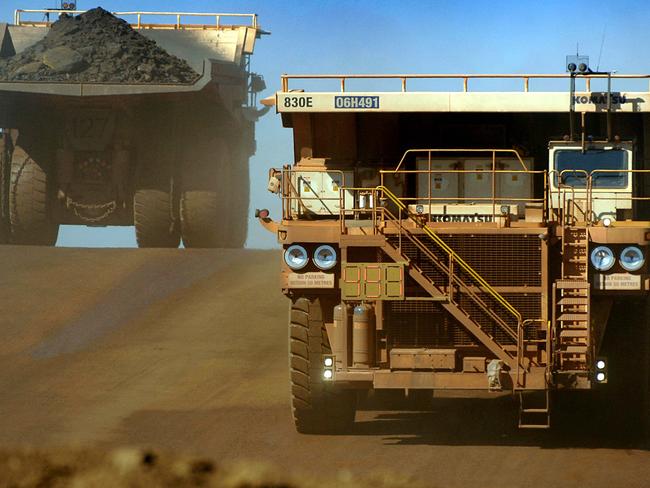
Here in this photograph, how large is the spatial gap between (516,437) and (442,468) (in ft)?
7.44

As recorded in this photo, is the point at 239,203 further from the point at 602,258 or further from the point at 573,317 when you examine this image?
the point at 573,317

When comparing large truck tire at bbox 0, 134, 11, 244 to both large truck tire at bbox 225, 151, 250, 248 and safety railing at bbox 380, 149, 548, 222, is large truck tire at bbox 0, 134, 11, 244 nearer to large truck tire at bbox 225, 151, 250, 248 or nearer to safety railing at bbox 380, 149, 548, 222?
large truck tire at bbox 225, 151, 250, 248

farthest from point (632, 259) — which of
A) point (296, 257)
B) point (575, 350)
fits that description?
point (296, 257)

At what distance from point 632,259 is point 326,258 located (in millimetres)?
2742

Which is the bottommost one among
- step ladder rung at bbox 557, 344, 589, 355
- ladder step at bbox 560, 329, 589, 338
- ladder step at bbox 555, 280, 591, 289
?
step ladder rung at bbox 557, 344, 589, 355

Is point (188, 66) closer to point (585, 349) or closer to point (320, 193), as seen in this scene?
point (320, 193)

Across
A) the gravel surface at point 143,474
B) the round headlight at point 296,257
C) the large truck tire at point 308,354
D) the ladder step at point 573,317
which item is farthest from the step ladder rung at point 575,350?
the gravel surface at point 143,474

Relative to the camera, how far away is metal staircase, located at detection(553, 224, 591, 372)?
1325 centimetres

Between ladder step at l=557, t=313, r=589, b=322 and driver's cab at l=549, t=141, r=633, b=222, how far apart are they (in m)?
1.45

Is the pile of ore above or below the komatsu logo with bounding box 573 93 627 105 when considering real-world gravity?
above

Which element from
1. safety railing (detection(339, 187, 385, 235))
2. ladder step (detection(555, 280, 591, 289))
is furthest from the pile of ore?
ladder step (detection(555, 280, 591, 289))

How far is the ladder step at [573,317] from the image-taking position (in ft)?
43.4

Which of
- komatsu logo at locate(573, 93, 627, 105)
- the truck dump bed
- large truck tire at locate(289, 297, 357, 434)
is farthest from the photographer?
the truck dump bed

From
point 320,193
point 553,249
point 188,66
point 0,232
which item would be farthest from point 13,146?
point 553,249
